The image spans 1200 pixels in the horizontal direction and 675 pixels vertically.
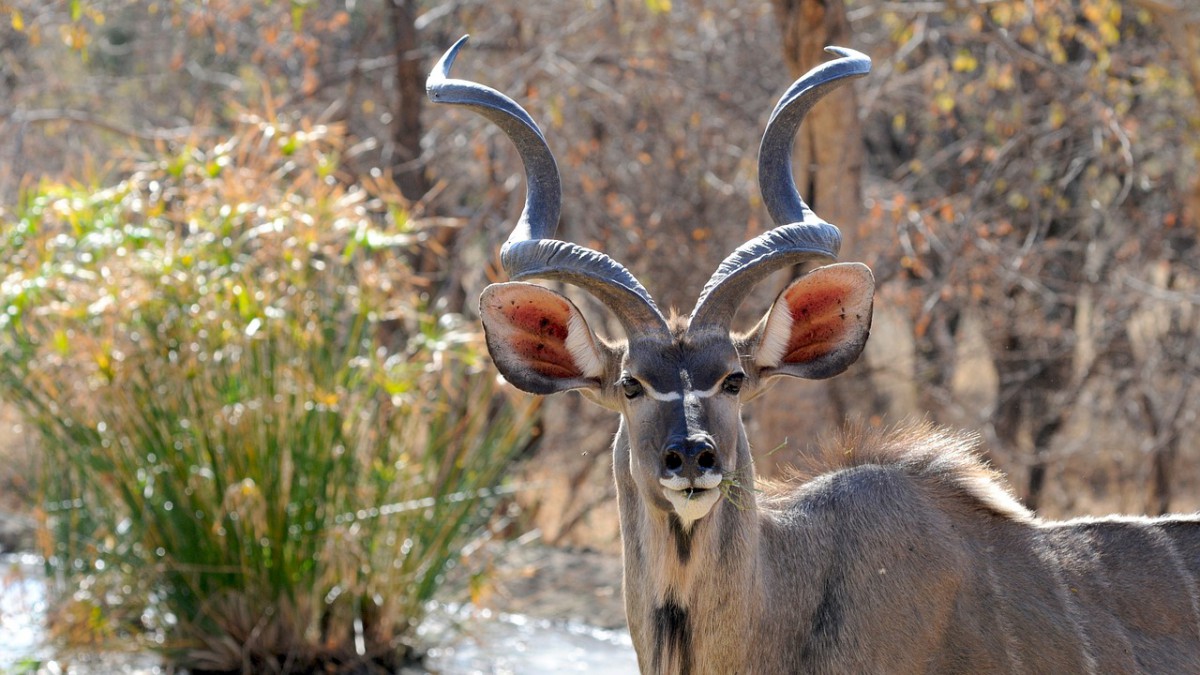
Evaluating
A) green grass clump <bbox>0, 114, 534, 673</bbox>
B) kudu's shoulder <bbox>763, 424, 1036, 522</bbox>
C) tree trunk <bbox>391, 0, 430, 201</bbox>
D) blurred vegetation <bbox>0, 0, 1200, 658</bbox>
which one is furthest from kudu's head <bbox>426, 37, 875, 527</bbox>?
tree trunk <bbox>391, 0, 430, 201</bbox>

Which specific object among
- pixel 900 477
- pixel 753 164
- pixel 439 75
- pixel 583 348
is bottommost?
pixel 900 477

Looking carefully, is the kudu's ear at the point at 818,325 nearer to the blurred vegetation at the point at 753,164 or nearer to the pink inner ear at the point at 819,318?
the pink inner ear at the point at 819,318

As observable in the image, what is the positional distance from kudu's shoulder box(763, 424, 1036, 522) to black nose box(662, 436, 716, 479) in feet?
2.03

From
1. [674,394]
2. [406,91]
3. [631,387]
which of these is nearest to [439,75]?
[631,387]

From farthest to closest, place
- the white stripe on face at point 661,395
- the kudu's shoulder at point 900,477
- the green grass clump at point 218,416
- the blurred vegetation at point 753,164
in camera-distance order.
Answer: the blurred vegetation at point 753,164, the green grass clump at point 218,416, the kudu's shoulder at point 900,477, the white stripe on face at point 661,395

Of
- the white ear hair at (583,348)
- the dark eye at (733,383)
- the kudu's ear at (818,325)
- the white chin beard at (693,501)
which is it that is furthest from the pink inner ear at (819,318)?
the white chin beard at (693,501)

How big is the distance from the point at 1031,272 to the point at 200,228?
15.0 feet

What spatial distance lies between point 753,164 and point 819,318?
4.47m

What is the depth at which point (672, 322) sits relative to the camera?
10.8 ft

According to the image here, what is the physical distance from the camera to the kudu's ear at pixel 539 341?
3.25 m

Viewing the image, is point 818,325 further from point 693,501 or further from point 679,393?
point 693,501

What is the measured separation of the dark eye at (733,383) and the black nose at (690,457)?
0.26 metres

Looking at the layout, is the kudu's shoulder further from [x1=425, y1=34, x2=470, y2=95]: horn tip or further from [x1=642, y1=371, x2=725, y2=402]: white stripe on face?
[x1=425, y1=34, x2=470, y2=95]: horn tip

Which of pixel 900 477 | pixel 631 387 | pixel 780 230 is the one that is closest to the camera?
pixel 631 387
